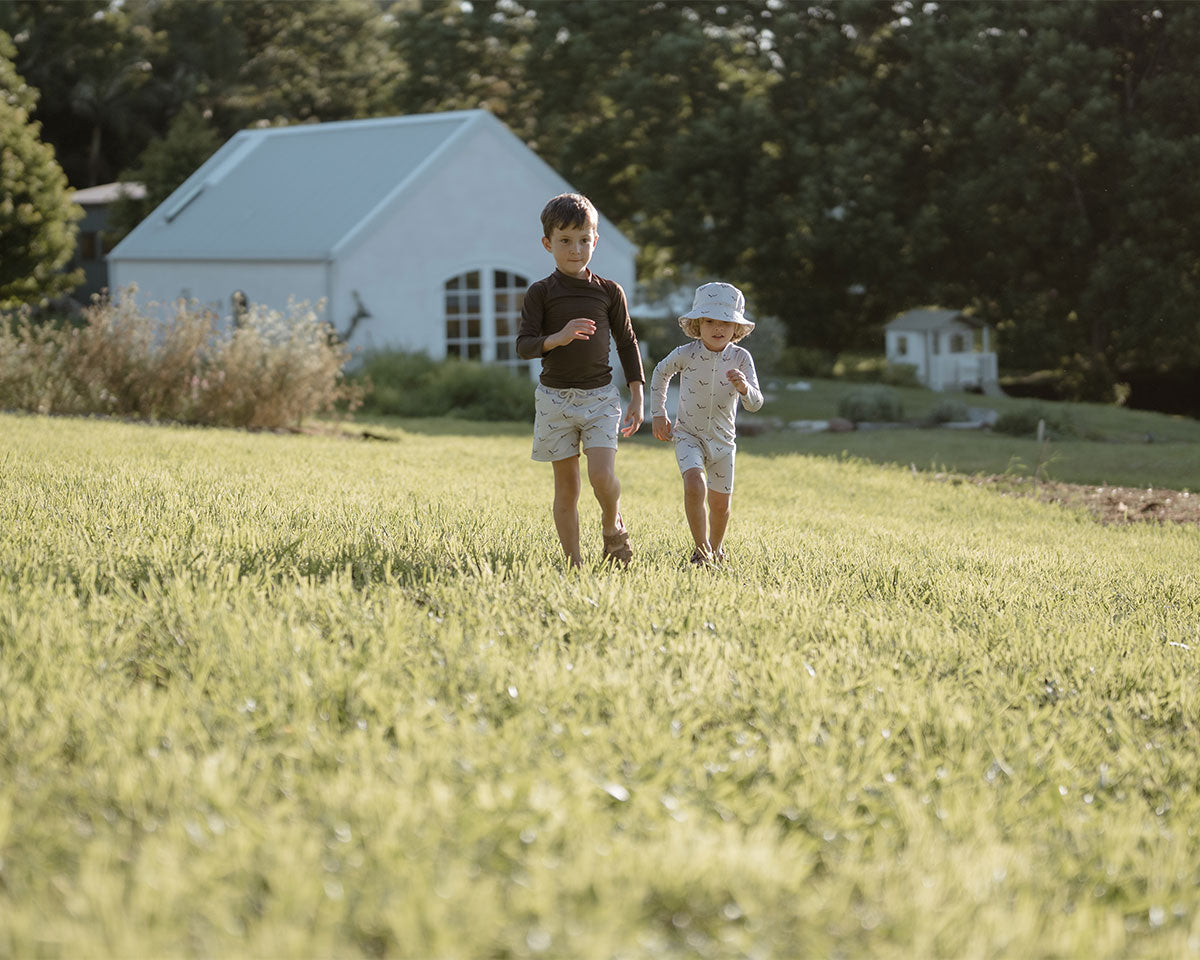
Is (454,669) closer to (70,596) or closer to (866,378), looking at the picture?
(70,596)

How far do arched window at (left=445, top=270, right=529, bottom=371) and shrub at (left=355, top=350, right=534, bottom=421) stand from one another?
220cm

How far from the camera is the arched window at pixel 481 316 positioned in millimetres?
22781

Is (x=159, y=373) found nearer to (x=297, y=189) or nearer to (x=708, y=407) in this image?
(x=708, y=407)

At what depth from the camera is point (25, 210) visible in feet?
88.1

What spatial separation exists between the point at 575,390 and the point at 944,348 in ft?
91.3

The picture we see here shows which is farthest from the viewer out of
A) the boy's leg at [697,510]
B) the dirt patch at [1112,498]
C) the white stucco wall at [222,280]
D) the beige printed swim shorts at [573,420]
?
the white stucco wall at [222,280]

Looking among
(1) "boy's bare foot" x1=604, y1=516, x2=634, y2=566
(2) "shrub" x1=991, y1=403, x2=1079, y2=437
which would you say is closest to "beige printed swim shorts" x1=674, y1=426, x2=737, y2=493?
(1) "boy's bare foot" x1=604, y1=516, x2=634, y2=566

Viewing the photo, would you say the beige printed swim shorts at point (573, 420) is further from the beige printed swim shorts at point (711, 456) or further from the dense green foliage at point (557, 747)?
the beige printed swim shorts at point (711, 456)

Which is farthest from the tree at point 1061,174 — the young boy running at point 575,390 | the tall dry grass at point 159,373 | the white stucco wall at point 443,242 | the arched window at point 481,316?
the young boy running at point 575,390

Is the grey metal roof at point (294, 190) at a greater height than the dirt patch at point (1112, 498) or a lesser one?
greater

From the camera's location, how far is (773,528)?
7781 mm

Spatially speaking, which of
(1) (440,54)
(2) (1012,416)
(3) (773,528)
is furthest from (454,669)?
(1) (440,54)

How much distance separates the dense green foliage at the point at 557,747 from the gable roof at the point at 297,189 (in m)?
16.4

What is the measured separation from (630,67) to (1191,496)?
26.5m
